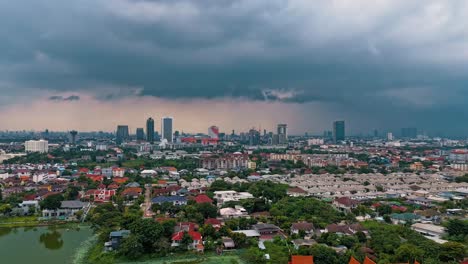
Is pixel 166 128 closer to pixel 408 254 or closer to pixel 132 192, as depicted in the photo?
pixel 132 192

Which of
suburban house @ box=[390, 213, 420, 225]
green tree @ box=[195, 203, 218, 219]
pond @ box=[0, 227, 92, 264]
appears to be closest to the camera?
pond @ box=[0, 227, 92, 264]

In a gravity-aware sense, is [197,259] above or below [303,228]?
below

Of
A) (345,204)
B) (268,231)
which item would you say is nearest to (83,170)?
(345,204)

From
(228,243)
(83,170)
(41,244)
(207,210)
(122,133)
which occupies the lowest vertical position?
(41,244)

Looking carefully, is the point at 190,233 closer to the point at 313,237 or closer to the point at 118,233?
the point at 118,233

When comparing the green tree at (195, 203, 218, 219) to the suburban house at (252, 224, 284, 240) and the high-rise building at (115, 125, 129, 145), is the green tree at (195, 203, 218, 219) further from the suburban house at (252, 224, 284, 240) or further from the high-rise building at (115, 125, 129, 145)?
the high-rise building at (115, 125, 129, 145)

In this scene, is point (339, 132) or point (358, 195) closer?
point (358, 195)

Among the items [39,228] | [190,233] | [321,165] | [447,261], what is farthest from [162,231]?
[321,165]

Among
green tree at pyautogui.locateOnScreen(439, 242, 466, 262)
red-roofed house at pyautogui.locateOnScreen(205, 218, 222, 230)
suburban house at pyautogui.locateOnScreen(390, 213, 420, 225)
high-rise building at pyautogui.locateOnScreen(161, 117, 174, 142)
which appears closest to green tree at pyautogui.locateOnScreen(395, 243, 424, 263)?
green tree at pyautogui.locateOnScreen(439, 242, 466, 262)
